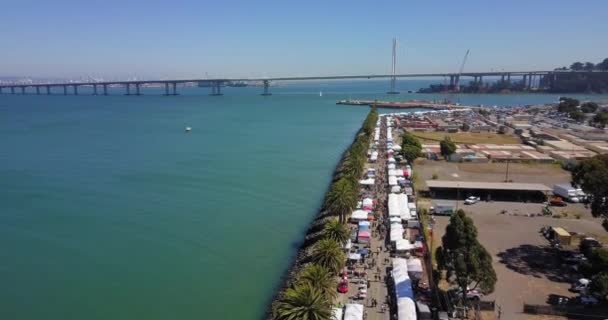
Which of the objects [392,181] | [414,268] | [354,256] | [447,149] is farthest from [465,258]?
[447,149]

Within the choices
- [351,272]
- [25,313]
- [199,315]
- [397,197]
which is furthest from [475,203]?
[25,313]

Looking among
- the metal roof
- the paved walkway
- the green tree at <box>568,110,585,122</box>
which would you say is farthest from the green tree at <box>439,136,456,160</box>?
the green tree at <box>568,110,585,122</box>

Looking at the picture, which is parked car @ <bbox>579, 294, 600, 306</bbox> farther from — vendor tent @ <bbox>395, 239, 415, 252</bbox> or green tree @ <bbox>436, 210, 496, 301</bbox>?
vendor tent @ <bbox>395, 239, 415, 252</bbox>

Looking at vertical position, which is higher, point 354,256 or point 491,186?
point 491,186

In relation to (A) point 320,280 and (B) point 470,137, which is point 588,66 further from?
(A) point 320,280

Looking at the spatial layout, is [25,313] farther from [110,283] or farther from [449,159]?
[449,159]
